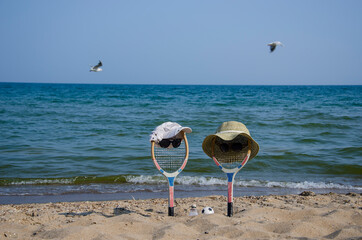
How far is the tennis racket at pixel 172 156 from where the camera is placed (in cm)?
441

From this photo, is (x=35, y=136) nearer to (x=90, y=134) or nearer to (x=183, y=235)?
(x=90, y=134)

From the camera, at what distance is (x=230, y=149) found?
181 inches

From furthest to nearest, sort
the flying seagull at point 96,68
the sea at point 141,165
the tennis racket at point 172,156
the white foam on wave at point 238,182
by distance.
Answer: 1. the flying seagull at point 96,68
2. the white foam on wave at point 238,182
3. the sea at point 141,165
4. the tennis racket at point 172,156

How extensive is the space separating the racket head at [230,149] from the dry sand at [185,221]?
725mm

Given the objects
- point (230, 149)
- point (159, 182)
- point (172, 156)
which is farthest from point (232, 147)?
point (159, 182)

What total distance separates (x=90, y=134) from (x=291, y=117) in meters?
10.3

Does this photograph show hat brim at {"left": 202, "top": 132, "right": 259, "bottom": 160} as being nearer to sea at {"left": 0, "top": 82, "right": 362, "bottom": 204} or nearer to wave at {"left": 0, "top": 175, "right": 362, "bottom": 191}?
sea at {"left": 0, "top": 82, "right": 362, "bottom": 204}

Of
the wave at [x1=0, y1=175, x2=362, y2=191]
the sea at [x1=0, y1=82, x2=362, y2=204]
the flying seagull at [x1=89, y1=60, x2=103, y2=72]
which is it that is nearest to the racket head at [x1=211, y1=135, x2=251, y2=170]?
the sea at [x1=0, y1=82, x2=362, y2=204]

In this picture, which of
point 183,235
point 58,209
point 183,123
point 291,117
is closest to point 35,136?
point 183,123

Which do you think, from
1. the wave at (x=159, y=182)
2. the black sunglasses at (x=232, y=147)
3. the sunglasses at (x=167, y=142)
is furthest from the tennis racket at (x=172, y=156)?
the wave at (x=159, y=182)

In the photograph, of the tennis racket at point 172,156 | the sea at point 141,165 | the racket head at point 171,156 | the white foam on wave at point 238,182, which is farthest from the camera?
the white foam on wave at point 238,182

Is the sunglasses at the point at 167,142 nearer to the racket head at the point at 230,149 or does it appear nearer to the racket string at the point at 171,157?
the racket string at the point at 171,157

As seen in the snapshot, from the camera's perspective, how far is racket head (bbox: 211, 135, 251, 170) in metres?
4.58

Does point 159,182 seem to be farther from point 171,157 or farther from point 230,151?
point 230,151
